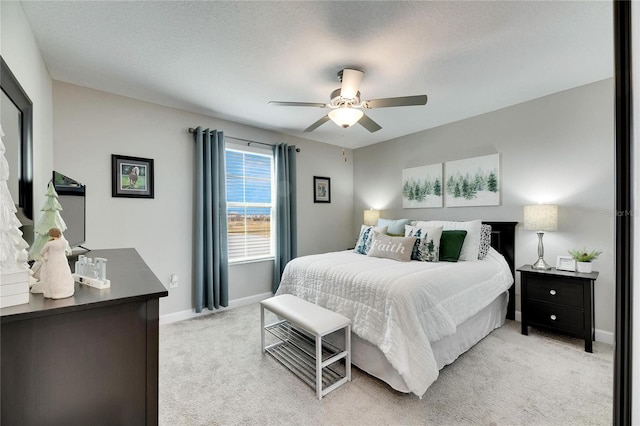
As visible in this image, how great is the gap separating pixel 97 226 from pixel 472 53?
146 inches

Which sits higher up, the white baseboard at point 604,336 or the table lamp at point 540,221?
the table lamp at point 540,221

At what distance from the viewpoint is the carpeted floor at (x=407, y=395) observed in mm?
1711

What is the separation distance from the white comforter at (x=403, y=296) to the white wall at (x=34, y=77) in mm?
2129

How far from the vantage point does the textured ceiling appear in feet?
5.65

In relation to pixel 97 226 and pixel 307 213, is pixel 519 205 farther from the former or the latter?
pixel 97 226

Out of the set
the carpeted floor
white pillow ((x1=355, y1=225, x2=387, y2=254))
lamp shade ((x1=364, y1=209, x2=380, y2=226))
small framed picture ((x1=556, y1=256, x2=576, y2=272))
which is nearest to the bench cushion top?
the carpeted floor

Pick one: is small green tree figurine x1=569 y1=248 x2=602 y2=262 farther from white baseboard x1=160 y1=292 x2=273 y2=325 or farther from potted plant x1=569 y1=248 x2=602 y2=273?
white baseboard x1=160 y1=292 x2=273 y2=325

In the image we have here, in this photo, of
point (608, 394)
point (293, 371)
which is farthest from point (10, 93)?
point (608, 394)

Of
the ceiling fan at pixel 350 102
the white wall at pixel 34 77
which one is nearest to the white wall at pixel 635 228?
the ceiling fan at pixel 350 102

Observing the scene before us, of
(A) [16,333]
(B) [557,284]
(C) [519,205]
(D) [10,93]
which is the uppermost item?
(D) [10,93]

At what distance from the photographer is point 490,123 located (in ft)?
11.3

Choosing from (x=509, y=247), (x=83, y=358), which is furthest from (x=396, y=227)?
(x=83, y=358)

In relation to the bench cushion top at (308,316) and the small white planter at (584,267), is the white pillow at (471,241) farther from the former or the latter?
the bench cushion top at (308,316)

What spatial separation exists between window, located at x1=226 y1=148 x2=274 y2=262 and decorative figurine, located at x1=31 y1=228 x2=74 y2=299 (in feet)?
9.43
